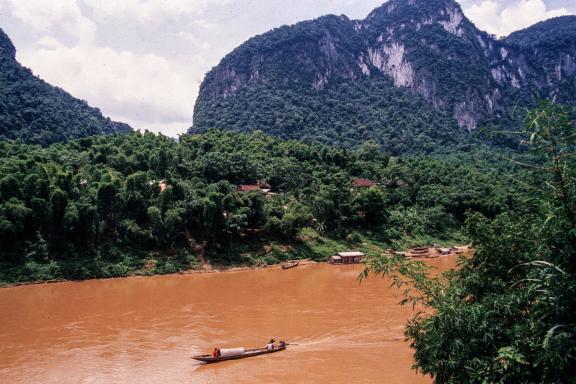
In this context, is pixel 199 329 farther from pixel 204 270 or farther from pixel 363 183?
pixel 363 183

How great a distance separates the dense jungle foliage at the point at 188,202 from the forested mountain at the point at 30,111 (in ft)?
61.6

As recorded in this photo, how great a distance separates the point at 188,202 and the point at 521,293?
3148cm

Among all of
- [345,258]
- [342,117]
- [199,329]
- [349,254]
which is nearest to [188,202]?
[345,258]

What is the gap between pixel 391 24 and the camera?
152500 mm

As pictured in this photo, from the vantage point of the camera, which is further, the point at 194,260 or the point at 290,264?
the point at 290,264

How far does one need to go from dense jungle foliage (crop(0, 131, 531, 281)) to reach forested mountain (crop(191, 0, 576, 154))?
47018 mm

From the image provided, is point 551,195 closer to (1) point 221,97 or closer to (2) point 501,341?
(2) point 501,341

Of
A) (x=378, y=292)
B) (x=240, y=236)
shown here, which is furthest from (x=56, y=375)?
(x=240, y=236)

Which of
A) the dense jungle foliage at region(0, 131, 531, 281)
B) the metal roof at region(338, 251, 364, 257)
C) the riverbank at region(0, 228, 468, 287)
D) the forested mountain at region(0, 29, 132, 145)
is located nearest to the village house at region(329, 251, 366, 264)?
the metal roof at region(338, 251, 364, 257)

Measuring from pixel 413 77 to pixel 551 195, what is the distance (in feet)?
447

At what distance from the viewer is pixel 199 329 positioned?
2208 cm

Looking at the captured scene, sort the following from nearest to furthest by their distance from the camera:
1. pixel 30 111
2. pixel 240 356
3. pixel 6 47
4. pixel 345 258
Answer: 1. pixel 240 356
2. pixel 345 258
3. pixel 30 111
4. pixel 6 47

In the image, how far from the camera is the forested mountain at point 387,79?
113000mm

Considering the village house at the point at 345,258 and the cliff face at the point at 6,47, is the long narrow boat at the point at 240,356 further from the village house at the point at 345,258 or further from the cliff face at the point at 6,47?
the cliff face at the point at 6,47
